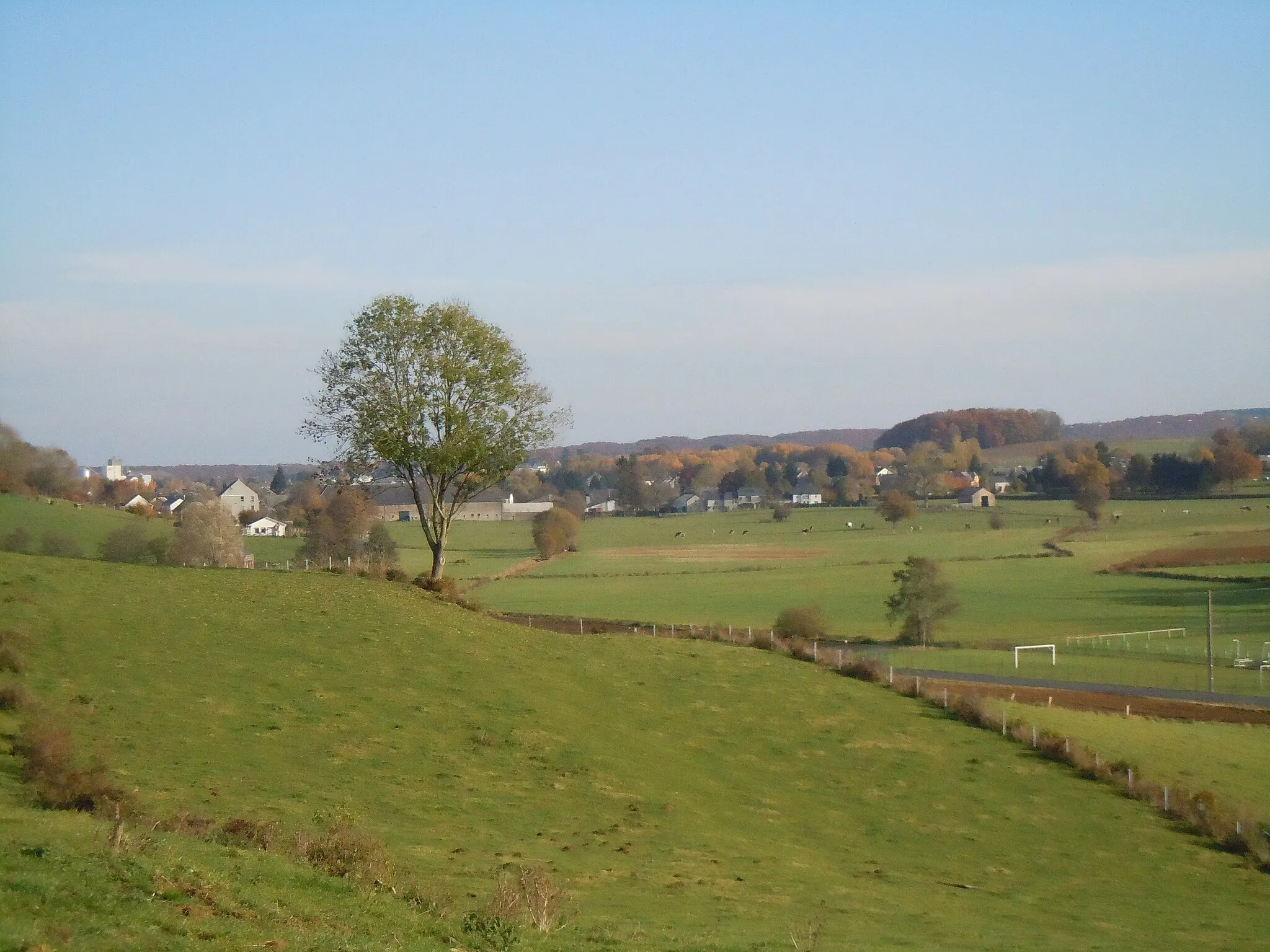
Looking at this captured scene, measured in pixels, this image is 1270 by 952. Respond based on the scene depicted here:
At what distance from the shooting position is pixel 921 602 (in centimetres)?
7469

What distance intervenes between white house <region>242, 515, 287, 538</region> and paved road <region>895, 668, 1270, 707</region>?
67273mm

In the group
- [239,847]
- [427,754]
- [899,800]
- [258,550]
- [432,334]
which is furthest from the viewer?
[258,550]

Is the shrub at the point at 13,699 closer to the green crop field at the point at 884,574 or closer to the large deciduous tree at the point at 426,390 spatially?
the large deciduous tree at the point at 426,390

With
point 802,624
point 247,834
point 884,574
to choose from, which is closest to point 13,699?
point 247,834

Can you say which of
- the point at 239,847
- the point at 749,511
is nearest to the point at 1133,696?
the point at 239,847

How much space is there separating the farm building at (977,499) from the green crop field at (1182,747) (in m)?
109

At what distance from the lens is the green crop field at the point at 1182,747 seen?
3509 centimetres

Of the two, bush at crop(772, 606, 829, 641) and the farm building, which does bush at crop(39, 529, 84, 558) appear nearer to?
bush at crop(772, 606, 829, 641)

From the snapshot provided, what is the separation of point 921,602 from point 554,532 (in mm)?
48313

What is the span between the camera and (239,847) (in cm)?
1403

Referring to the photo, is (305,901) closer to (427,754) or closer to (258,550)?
(427,754)

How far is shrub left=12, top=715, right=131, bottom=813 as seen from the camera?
51.4 feet

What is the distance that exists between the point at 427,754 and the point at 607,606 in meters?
56.5

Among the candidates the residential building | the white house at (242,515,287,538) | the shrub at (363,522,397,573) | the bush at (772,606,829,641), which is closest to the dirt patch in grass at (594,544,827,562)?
the white house at (242,515,287,538)
